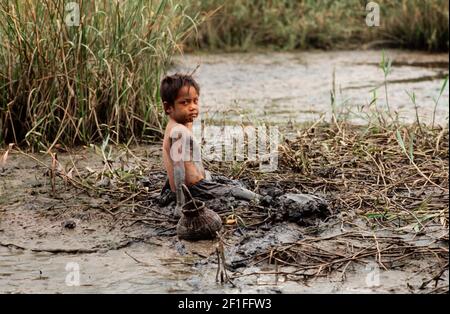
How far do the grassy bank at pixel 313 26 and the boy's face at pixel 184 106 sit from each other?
17.9 ft

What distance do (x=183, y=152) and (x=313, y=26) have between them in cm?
617

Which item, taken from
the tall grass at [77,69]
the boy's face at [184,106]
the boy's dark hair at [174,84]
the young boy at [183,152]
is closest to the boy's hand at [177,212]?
the young boy at [183,152]

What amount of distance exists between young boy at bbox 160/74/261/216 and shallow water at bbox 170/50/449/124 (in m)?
1.93

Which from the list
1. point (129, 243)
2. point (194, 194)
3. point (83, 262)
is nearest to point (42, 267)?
point (83, 262)

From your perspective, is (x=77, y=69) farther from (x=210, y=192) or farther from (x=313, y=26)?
(x=313, y=26)

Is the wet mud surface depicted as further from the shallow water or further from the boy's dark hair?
the shallow water

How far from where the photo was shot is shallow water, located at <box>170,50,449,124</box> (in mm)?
7590

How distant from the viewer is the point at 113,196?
5172 mm

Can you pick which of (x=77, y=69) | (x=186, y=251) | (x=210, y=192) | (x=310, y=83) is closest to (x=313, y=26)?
(x=310, y=83)

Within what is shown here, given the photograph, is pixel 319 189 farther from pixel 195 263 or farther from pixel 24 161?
pixel 24 161

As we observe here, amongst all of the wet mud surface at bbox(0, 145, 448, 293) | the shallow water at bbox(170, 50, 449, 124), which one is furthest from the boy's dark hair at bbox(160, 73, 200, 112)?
the shallow water at bbox(170, 50, 449, 124)

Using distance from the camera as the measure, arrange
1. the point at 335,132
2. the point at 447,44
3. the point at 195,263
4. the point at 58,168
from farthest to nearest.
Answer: the point at 447,44 → the point at 335,132 → the point at 58,168 → the point at 195,263

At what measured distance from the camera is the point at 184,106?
4.80 m

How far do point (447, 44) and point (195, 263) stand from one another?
6.94 metres
